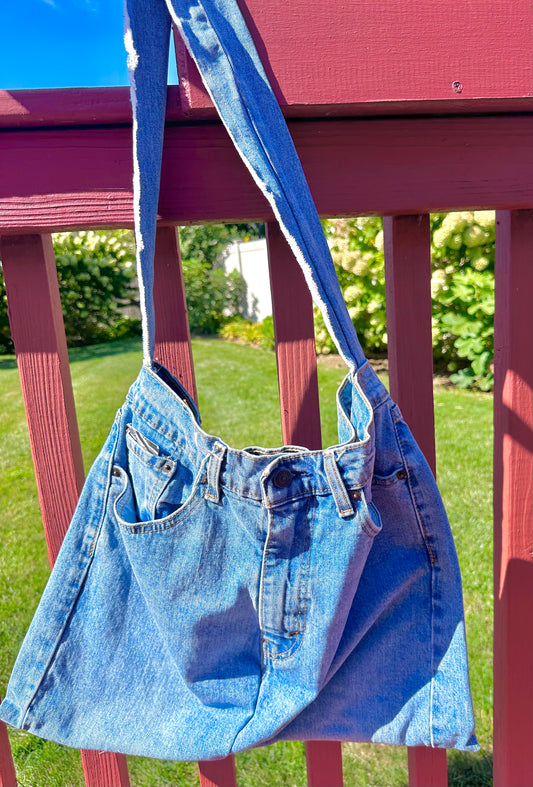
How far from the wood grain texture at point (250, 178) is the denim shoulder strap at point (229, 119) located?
8cm

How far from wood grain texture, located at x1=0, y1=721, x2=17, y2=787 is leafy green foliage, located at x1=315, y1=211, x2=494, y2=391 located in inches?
149

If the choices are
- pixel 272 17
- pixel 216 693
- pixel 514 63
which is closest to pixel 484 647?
pixel 216 693

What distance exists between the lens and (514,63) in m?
0.83

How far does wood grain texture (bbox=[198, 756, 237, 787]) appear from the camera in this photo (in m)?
1.12

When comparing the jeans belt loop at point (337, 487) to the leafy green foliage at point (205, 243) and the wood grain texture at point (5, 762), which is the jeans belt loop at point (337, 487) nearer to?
the wood grain texture at point (5, 762)

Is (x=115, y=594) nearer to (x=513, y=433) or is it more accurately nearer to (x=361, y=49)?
(x=513, y=433)

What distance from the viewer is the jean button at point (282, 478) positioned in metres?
0.80

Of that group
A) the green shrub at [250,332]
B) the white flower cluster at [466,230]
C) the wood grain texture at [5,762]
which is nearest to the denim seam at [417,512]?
the wood grain texture at [5,762]

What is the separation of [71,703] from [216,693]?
226mm

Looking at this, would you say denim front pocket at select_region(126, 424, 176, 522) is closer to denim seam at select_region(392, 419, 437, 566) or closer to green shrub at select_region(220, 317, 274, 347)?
denim seam at select_region(392, 419, 437, 566)

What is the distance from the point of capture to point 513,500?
110cm

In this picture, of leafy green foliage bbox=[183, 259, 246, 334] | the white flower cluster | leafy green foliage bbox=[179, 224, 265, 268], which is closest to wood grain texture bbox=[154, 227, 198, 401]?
the white flower cluster

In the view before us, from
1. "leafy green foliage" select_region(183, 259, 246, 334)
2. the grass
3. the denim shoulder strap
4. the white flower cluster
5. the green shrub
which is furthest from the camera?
"leafy green foliage" select_region(183, 259, 246, 334)

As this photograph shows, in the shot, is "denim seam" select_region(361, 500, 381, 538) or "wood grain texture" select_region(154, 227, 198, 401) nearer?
"denim seam" select_region(361, 500, 381, 538)
